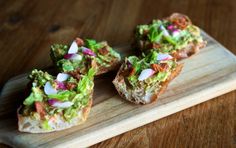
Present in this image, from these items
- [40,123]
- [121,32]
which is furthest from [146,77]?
[121,32]

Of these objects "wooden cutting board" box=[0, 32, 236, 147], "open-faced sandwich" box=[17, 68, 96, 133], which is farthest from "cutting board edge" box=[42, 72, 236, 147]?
"open-faced sandwich" box=[17, 68, 96, 133]

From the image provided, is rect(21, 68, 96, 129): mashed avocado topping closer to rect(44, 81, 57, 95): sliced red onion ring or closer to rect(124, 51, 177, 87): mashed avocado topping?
rect(44, 81, 57, 95): sliced red onion ring

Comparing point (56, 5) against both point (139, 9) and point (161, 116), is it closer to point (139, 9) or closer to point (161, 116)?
point (139, 9)

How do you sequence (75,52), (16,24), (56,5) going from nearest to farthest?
(75,52) < (16,24) < (56,5)

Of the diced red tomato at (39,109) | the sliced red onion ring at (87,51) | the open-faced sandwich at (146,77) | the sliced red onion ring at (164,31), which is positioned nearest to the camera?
the diced red tomato at (39,109)

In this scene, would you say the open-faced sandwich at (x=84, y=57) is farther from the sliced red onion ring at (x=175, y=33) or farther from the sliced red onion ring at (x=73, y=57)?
the sliced red onion ring at (x=175, y=33)

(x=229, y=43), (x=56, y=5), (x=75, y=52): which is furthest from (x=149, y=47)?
(x=56, y=5)

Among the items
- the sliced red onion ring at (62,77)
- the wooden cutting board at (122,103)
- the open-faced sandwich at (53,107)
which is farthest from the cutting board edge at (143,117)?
the sliced red onion ring at (62,77)
